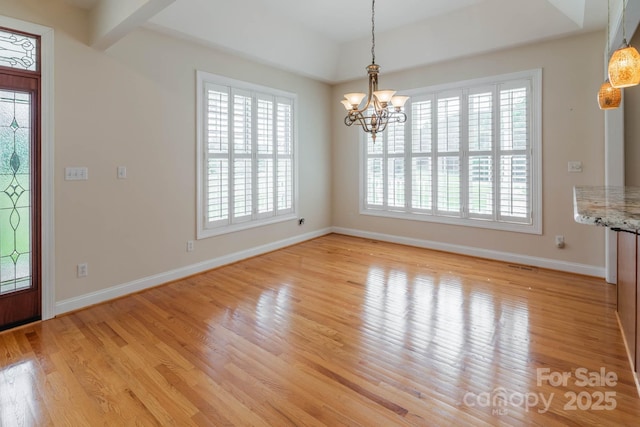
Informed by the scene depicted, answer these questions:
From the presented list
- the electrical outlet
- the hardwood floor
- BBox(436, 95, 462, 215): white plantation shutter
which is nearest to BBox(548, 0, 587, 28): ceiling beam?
BBox(436, 95, 462, 215): white plantation shutter

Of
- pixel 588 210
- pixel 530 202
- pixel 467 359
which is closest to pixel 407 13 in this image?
pixel 530 202

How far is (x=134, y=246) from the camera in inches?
148

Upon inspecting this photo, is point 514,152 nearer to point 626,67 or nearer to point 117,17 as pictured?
point 626,67

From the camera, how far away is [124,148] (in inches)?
142

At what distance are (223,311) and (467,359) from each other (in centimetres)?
215

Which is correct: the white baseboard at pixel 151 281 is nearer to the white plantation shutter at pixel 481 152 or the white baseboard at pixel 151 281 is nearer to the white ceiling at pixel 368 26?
the white ceiling at pixel 368 26

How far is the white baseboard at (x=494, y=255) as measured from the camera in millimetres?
4211

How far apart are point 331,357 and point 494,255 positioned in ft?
11.5

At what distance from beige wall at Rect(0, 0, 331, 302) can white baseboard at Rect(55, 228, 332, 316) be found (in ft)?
0.17

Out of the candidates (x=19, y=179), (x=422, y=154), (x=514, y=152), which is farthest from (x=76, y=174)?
(x=514, y=152)

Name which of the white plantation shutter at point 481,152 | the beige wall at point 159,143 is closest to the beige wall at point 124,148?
the beige wall at point 159,143

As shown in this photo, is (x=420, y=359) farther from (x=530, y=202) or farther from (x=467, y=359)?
(x=530, y=202)

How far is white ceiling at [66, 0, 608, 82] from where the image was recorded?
3799 mm

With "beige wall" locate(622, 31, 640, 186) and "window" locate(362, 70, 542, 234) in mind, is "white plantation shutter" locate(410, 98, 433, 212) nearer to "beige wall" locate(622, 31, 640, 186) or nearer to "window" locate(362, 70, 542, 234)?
"window" locate(362, 70, 542, 234)
